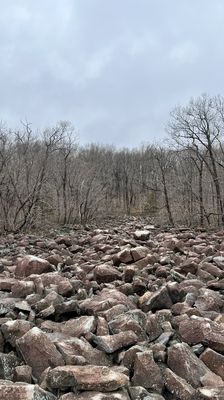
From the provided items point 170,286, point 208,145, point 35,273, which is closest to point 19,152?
point 208,145

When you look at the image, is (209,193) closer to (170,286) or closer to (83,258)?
(83,258)

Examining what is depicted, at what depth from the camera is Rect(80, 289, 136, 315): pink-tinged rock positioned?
209 inches

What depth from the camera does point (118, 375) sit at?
3.42 m

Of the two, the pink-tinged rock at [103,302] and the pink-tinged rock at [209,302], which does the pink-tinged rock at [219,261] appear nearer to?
the pink-tinged rock at [209,302]

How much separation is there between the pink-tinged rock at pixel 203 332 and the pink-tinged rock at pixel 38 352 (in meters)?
1.45

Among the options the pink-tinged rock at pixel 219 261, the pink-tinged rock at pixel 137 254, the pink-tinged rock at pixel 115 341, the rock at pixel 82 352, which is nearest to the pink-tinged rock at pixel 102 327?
the pink-tinged rock at pixel 115 341

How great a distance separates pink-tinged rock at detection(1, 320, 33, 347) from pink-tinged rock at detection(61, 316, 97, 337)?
0.46 meters

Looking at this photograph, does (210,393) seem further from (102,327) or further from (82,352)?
(102,327)

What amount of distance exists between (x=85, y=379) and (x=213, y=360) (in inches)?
53.8

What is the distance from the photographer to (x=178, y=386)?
3531 mm

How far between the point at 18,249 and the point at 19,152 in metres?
13.1

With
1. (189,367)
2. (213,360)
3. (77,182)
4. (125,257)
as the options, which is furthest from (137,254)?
(77,182)

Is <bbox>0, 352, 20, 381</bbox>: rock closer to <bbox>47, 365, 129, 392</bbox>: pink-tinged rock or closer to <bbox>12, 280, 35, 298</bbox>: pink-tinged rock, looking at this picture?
<bbox>47, 365, 129, 392</bbox>: pink-tinged rock

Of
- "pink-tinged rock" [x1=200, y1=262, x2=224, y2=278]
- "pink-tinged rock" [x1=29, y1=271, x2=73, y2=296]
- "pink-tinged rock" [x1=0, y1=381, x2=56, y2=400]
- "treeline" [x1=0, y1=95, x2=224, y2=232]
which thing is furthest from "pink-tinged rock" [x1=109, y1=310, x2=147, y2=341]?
"treeline" [x1=0, y1=95, x2=224, y2=232]
